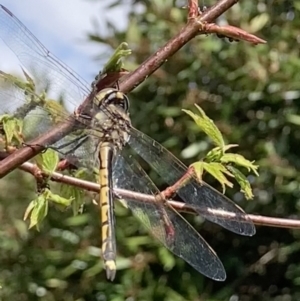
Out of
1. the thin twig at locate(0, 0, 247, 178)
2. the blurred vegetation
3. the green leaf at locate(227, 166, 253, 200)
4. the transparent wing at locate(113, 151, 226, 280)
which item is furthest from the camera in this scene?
the blurred vegetation

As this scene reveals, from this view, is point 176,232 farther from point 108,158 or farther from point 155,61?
point 155,61

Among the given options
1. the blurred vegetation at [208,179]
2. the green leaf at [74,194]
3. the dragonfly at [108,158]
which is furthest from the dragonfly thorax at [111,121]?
the blurred vegetation at [208,179]

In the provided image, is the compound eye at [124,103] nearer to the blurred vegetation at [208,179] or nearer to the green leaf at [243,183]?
the green leaf at [243,183]

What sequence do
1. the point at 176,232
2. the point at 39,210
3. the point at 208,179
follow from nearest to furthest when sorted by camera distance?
the point at 39,210 → the point at 176,232 → the point at 208,179

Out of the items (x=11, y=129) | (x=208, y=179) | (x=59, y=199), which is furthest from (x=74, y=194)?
(x=208, y=179)

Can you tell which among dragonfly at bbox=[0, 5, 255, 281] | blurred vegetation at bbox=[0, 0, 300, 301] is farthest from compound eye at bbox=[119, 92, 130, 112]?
blurred vegetation at bbox=[0, 0, 300, 301]

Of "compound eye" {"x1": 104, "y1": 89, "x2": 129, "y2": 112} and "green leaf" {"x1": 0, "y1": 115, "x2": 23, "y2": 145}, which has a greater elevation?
"compound eye" {"x1": 104, "y1": 89, "x2": 129, "y2": 112}

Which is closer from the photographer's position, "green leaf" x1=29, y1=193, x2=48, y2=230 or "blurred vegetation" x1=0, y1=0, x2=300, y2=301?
"green leaf" x1=29, y1=193, x2=48, y2=230

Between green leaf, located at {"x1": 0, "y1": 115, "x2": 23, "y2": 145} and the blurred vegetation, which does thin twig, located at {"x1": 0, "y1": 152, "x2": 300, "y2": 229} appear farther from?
the blurred vegetation
